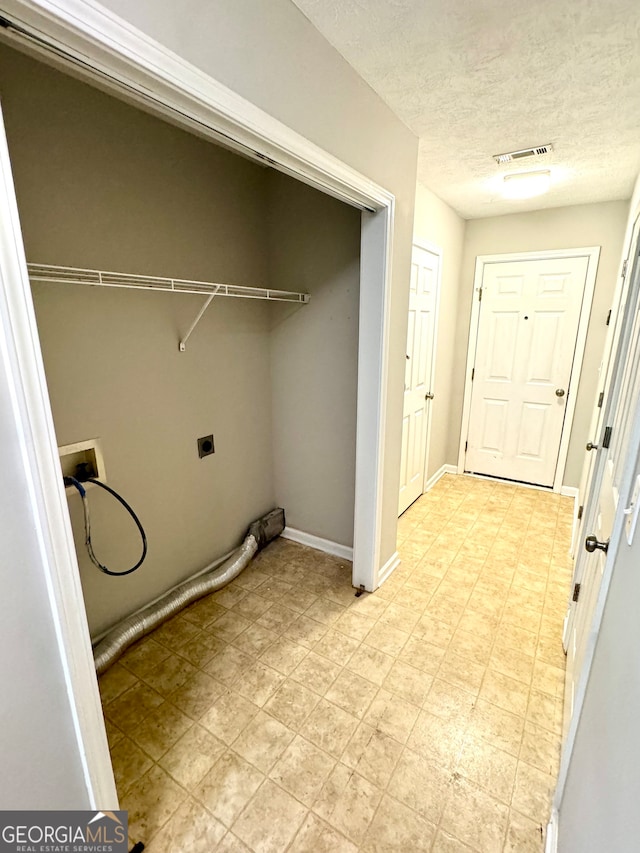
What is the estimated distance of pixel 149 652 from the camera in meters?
1.87

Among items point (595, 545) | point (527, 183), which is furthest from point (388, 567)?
point (527, 183)

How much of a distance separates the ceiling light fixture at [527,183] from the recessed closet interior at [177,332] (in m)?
1.21

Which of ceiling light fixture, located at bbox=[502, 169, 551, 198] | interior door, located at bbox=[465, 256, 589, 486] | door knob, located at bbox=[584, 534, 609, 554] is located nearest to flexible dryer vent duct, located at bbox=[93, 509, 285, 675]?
door knob, located at bbox=[584, 534, 609, 554]

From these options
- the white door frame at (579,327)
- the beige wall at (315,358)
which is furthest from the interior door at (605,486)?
the white door frame at (579,327)

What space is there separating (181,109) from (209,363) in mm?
1310

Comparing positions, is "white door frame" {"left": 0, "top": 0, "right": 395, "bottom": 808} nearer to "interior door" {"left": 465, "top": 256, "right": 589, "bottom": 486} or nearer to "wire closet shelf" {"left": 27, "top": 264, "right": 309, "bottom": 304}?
"wire closet shelf" {"left": 27, "top": 264, "right": 309, "bottom": 304}

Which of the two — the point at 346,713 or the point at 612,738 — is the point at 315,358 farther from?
the point at 612,738

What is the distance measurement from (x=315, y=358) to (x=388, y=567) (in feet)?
4.53

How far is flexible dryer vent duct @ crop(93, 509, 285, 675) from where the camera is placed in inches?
69.4

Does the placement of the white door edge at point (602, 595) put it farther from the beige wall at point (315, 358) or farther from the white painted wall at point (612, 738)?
the beige wall at point (315, 358)

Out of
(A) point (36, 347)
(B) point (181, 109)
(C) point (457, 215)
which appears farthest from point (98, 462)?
(C) point (457, 215)

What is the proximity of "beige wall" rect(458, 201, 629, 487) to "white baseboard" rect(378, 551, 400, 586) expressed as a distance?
201 cm

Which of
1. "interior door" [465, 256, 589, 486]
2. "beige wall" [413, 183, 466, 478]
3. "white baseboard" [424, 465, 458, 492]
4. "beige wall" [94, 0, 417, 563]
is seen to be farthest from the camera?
"white baseboard" [424, 465, 458, 492]

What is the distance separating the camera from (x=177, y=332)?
198cm
